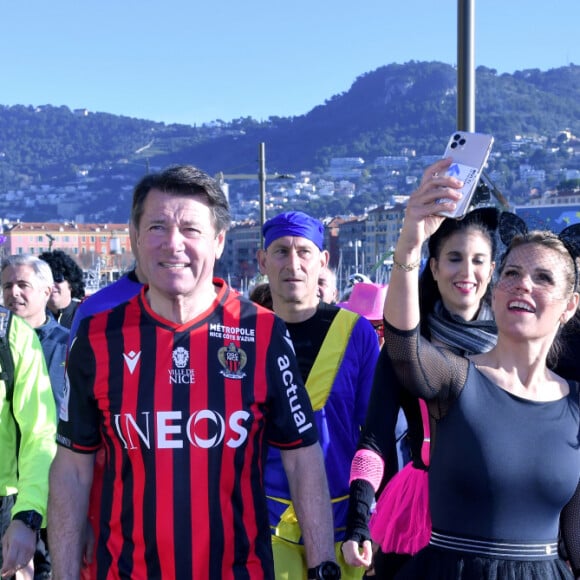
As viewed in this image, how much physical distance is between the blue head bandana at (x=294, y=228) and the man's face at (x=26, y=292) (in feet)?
7.79

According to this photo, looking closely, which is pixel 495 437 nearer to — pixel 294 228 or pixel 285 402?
pixel 285 402

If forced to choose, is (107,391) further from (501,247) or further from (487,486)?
(501,247)

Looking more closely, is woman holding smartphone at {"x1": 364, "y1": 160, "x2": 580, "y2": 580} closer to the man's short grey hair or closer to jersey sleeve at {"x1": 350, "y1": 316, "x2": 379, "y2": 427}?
jersey sleeve at {"x1": 350, "y1": 316, "x2": 379, "y2": 427}

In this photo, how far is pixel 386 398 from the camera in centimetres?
328

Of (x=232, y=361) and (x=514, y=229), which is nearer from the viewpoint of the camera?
(x=232, y=361)

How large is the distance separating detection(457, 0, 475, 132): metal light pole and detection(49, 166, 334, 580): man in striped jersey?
2441mm

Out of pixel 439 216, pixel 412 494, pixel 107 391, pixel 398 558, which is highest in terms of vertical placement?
pixel 439 216

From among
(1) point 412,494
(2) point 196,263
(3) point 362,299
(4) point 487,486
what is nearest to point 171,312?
(2) point 196,263

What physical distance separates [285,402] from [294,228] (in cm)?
164

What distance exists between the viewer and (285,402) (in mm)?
2916

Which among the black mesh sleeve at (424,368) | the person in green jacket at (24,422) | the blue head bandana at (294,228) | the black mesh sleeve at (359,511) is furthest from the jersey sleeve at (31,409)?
the black mesh sleeve at (424,368)

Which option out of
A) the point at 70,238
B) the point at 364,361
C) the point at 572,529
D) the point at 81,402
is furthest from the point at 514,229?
the point at 70,238

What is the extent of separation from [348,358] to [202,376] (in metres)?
1.48

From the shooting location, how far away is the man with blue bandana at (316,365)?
3939 millimetres
